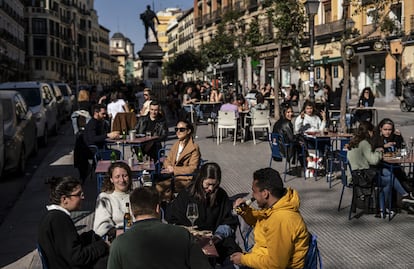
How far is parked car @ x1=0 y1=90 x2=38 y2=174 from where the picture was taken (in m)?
11.4

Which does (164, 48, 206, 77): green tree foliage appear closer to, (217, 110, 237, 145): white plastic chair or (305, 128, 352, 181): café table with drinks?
(217, 110, 237, 145): white plastic chair

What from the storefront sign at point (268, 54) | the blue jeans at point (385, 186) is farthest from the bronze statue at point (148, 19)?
the blue jeans at point (385, 186)

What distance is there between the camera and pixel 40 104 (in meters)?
17.4

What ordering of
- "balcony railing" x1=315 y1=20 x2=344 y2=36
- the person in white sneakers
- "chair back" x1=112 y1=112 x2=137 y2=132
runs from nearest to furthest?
the person in white sneakers
"chair back" x1=112 y1=112 x2=137 y2=132
"balcony railing" x1=315 y1=20 x2=344 y2=36

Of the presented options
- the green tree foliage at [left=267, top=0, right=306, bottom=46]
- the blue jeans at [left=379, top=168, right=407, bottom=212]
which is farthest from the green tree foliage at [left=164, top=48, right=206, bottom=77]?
the blue jeans at [left=379, top=168, right=407, bottom=212]

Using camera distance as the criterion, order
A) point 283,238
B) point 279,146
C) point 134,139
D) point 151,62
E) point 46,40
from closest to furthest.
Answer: point 283,238 < point 134,139 < point 279,146 < point 151,62 < point 46,40

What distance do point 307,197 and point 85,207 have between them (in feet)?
11.4

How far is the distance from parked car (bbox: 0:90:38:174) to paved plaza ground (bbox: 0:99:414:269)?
0.52 meters

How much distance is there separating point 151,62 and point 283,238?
2835 cm

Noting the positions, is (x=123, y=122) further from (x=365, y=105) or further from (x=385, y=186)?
(x=365, y=105)

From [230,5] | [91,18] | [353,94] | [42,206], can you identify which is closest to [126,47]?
[91,18]

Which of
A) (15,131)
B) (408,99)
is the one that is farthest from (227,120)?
(408,99)

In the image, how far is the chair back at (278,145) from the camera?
10.9 m

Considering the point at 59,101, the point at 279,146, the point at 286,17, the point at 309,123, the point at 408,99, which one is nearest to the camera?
the point at 279,146
